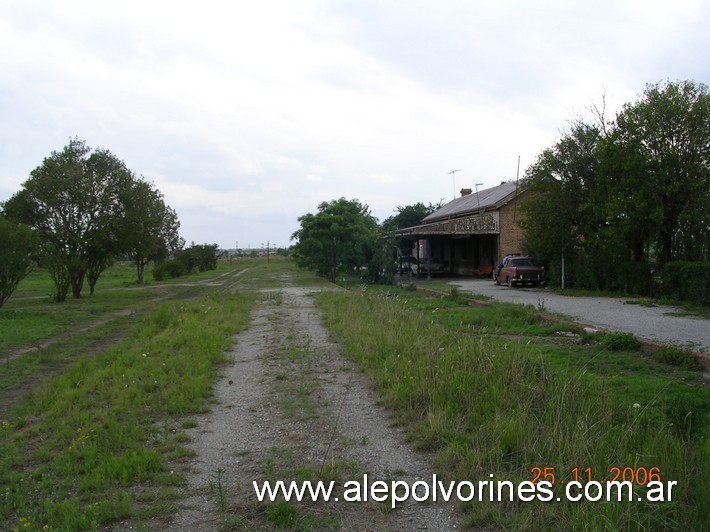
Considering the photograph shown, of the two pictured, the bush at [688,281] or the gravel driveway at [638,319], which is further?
the bush at [688,281]

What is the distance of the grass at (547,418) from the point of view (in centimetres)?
407

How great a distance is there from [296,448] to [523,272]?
2610 cm

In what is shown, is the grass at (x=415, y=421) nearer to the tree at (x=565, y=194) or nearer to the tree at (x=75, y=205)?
the tree at (x=565, y=194)

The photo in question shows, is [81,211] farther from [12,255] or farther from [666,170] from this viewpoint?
[666,170]

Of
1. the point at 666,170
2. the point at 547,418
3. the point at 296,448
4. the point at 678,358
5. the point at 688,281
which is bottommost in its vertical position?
the point at 296,448

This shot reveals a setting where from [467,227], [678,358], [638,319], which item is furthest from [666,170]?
[467,227]

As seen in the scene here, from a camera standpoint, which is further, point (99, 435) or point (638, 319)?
point (638, 319)

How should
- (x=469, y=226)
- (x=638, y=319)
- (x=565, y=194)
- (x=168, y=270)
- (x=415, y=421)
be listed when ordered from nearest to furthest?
(x=415, y=421)
(x=638, y=319)
(x=565, y=194)
(x=469, y=226)
(x=168, y=270)

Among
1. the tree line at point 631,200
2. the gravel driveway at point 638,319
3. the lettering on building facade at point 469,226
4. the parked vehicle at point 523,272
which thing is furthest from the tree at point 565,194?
the lettering on building facade at point 469,226

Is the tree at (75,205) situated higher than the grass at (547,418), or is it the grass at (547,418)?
the tree at (75,205)

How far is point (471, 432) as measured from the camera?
5758 mm

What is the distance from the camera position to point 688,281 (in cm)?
2002

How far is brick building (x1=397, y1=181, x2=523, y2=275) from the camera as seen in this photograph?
1501 inches

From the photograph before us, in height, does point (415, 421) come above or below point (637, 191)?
below
